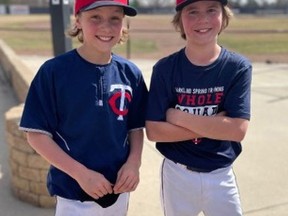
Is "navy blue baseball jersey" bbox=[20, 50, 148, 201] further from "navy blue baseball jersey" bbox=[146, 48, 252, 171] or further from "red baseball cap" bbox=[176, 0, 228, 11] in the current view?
"red baseball cap" bbox=[176, 0, 228, 11]

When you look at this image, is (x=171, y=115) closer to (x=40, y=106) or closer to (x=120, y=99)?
(x=120, y=99)

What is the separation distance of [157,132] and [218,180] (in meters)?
0.39

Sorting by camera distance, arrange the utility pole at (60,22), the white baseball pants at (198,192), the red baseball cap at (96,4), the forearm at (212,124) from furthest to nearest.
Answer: the utility pole at (60,22), the white baseball pants at (198,192), the forearm at (212,124), the red baseball cap at (96,4)

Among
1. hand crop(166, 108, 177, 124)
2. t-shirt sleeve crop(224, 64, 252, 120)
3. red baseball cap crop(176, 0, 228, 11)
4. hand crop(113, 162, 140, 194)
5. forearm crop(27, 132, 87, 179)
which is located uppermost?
red baseball cap crop(176, 0, 228, 11)

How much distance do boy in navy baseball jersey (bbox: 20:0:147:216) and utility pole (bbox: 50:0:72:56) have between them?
3150mm

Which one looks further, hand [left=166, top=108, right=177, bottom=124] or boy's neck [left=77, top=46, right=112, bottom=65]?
hand [left=166, top=108, right=177, bottom=124]

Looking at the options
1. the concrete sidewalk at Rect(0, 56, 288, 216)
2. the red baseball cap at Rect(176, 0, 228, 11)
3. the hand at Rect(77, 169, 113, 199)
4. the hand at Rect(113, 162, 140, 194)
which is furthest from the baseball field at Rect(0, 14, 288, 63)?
the hand at Rect(77, 169, 113, 199)

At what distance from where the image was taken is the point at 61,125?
6.33ft

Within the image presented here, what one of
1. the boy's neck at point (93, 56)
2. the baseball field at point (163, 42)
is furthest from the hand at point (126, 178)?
the baseball field at point (163, 42)

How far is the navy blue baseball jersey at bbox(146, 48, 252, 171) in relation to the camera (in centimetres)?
210

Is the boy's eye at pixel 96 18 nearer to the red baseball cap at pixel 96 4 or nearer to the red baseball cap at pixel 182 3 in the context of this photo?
the red baseball cap at pixel 96 4

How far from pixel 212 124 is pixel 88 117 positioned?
57 centimetres

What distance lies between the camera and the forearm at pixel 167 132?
2.12 m

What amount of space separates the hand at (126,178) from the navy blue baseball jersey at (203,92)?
0.92 ft
